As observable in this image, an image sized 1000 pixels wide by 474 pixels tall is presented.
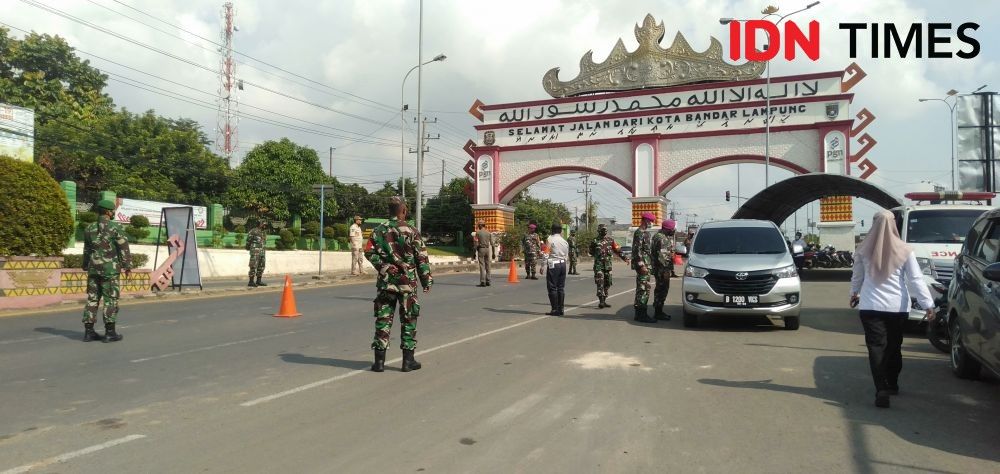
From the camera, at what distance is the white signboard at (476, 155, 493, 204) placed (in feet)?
137

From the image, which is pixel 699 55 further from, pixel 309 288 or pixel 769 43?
pixel 309 288

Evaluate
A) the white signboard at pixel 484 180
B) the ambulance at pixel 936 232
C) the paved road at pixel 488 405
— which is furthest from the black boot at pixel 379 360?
the white signboard at pixel 484 180

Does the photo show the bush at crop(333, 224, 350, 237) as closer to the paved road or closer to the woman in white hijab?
the paved road

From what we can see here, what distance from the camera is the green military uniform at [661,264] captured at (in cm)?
1123

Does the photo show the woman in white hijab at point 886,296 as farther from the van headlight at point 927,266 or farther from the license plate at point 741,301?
the van headlight at point 927,266

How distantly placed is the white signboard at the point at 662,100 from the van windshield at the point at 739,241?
25.0 meters

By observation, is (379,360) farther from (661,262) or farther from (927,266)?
(927,266)

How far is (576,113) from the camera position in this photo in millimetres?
40094

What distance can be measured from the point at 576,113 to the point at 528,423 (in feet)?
119

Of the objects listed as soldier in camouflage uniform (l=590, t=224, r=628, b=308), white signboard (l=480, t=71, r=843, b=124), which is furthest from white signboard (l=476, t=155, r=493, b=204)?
soldier in camouflage uniform (l=590, t=224, r=628, b=308)

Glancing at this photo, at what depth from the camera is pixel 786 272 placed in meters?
9.85

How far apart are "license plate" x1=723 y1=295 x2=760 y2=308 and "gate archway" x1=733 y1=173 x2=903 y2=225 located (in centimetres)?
1424

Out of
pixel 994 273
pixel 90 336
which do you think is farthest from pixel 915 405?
pixel 90 336

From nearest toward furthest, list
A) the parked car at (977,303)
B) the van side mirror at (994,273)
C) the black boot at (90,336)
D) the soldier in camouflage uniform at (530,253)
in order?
1. the van side mirror at (994,273)
2. the parked car at (977,303)
3. the black boot at (90,336)
4. the soldier in camouflage uniform at (530,253)
